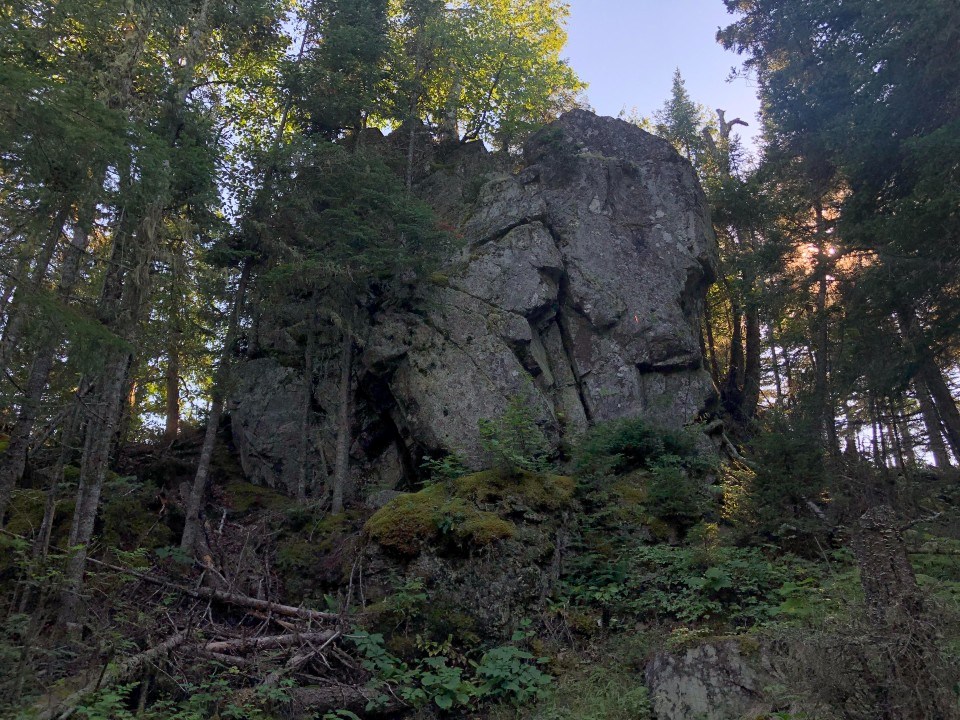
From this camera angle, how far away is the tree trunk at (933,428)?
38.7ft

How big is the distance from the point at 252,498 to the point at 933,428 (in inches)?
538

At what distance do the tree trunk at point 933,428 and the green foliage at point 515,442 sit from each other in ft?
23.6

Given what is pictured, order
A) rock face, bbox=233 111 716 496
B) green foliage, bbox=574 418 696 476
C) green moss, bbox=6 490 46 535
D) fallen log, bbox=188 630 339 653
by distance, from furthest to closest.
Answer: rock face, bbox=233 111 716 496 < green foliage, bbox=574 418 696 476 < green moss, bbox=6 490 46 535 < fallen log, bbox=188 630 339 653

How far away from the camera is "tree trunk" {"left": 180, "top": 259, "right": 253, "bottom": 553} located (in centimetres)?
1069

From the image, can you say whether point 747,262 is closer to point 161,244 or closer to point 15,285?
point 161,244


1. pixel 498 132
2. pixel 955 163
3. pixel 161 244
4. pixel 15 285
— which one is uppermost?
pixel 498 132

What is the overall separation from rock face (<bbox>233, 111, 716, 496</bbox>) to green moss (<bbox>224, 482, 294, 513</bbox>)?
1.81ft

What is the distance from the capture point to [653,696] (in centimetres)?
643

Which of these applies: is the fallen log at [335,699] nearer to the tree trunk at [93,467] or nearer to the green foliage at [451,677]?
the green foliage at [451,677]

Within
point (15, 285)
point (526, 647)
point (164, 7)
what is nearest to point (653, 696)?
point (526, 647)

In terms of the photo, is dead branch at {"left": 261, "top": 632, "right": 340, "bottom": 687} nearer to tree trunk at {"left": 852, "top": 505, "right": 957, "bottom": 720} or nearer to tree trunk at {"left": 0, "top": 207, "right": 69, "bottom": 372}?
tree trunk at {"left": 0, "top": 207, "right": 69, "bottom": 372}

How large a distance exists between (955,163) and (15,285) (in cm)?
1307

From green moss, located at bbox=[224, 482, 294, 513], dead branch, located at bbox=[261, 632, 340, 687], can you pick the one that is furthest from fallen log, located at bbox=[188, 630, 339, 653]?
green moss, located at bbox=[224, 482, 294, 513]

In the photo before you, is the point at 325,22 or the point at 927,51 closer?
the point at 927,51
